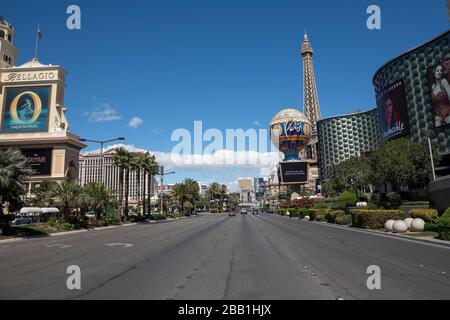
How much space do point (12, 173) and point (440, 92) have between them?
250 ft

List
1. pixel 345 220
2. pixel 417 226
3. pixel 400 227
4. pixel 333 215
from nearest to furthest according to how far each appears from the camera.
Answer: pixel 417 226 < pixel 400 227 < pixel 345 220 < pixel 333 215

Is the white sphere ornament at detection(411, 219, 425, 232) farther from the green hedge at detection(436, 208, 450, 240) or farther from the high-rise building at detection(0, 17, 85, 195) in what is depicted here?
the high-rise building at detection(0, 17, 85, 195)

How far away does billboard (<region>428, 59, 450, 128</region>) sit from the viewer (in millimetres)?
74062

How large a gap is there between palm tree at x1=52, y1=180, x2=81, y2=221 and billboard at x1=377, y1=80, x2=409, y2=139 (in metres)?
74.3

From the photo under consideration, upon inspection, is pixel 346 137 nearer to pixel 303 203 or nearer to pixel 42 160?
Result: pixel 303 203

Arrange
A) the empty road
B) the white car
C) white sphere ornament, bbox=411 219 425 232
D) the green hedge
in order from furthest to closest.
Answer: the white car
white sphere ornament, bbox=411 219 425 232
the green hedge
the empty road

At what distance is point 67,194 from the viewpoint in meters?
36.8

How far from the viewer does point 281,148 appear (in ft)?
408

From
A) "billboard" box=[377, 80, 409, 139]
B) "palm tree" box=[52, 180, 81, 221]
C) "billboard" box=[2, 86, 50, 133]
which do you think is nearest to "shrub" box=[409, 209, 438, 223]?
"palm tree" box=[52, 180, 81, 221]

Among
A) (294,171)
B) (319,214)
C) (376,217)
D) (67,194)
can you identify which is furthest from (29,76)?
(294,171)

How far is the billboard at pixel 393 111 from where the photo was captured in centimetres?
8806

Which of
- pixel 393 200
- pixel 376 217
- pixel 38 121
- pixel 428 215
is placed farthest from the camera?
pixel 38 121

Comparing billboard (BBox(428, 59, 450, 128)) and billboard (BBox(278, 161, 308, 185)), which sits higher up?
billboard (BBox(428, 59, 450, 128))
